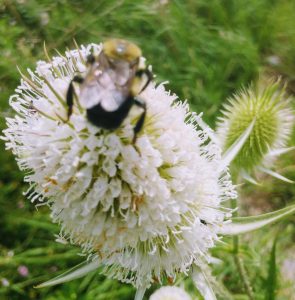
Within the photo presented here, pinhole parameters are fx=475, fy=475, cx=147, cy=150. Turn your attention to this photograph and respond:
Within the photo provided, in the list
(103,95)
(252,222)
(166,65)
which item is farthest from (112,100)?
(166,65)

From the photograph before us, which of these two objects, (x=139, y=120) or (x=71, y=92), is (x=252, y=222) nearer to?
(x=139, y=120)

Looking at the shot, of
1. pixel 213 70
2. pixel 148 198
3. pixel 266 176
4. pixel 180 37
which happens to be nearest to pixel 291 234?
pixel 266 176

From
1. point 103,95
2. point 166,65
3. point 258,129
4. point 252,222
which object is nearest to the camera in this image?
point 103,95

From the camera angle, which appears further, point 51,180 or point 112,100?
point 51,180

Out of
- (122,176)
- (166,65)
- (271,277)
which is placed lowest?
(271,277)

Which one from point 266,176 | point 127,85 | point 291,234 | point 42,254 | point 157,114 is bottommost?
point 291,234

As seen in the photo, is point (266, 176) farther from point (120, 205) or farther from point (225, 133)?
point (120, 205)
